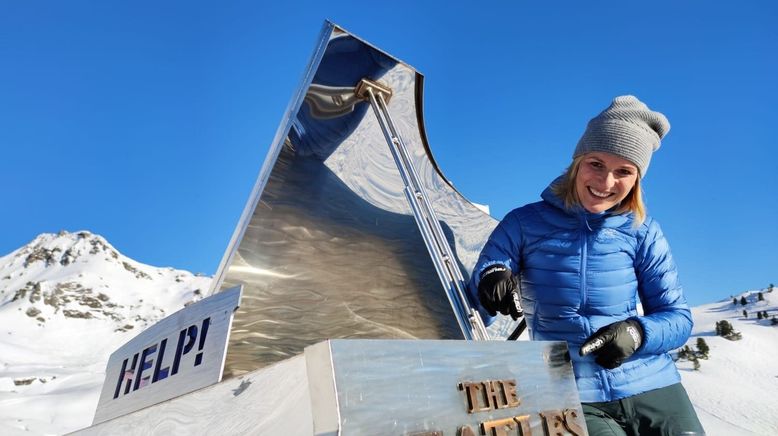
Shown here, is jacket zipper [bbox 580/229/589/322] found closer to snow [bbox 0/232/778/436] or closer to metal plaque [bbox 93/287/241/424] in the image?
metal plaque [bbox 93/287/241/424]

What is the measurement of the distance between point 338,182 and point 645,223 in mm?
1721

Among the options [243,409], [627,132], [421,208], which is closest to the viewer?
[243,409]

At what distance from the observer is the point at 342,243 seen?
127 inches

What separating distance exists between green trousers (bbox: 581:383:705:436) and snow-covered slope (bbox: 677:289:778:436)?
300 inches

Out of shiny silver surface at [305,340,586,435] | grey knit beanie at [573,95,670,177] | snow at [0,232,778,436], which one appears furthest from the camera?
snow at [0,232,778,436]

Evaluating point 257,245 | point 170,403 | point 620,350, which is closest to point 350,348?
point 620,350

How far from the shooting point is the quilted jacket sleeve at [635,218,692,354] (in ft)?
6.62

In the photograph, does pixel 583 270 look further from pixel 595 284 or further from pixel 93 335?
pixel 93 335

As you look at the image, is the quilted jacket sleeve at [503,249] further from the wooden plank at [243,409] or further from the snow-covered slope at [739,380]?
the snow-covered slope at [739,380]

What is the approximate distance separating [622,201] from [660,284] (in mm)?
363

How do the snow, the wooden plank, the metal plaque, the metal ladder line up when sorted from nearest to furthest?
the wooden plank, the metal plaque, the metal ladder, the snow

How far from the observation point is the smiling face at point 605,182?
2076mm

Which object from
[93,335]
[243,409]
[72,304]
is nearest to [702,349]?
[243,409]

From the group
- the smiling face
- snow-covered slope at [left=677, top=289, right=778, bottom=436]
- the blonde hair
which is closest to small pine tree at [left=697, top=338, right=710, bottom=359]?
snow-covered slope at [left=677, top=289, right=778, bottom=436]
